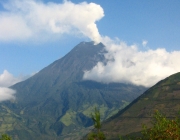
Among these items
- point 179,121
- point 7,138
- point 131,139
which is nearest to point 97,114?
point 131,139

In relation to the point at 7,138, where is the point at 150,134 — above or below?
below

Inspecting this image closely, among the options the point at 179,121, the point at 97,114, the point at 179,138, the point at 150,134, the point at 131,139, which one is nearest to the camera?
the point at 179,138

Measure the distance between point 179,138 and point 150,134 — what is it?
5481 millimetres

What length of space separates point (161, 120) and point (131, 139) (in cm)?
937

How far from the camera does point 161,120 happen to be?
143ft

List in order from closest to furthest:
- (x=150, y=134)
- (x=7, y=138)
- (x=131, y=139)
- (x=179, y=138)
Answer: (x=179, y=138) → (x=150, y=134) → (x=131, y=139) → (x=7, y=138)

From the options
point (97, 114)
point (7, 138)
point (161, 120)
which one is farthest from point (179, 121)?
point (7, 138)

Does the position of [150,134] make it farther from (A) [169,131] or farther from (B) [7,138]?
(B) [7,138]

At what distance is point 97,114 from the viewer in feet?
209

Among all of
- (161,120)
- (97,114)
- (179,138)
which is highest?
(97,114)

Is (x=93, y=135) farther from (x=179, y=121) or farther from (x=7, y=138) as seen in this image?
(x=7, y=138)

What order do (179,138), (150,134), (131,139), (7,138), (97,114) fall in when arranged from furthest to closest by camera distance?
(7,138) → (97,114) → (131,139) → (150,134) → (179,138)

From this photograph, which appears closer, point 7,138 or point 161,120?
point 161,120

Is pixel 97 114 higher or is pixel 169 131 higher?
pixel 97 114
